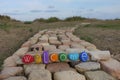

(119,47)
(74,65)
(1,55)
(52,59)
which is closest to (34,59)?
(52,59)

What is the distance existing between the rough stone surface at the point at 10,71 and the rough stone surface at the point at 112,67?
3.20ft

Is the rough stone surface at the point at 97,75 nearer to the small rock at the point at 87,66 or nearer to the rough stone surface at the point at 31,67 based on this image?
the small rock at the point at 87,66

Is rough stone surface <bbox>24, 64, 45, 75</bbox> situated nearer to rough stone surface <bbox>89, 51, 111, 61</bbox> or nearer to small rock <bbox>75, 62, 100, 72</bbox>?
small rock <bbox>75, 62, 100, 72</bbox>

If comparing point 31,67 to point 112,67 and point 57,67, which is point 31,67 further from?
point 112,67

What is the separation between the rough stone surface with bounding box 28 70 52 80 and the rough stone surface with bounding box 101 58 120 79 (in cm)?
69

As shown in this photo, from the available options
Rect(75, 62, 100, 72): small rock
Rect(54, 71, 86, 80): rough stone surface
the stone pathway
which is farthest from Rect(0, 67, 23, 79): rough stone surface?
Rect(75, 62, 100, 72): small rock

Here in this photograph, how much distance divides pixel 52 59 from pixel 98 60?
22.5 inches

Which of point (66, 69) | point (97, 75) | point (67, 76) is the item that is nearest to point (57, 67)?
point (66, 69)

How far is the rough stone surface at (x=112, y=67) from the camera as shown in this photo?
329 centimetres

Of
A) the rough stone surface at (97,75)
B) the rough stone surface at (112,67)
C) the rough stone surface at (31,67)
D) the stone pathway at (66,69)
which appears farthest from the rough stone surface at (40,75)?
the rough stone surface at (112,67)

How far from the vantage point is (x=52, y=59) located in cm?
370

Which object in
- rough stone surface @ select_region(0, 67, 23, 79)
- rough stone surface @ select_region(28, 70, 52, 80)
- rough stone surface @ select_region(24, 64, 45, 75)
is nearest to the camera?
rough stone surface @ select_region(28, 70, 52, 80)

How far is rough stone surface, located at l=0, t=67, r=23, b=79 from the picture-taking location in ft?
10.8

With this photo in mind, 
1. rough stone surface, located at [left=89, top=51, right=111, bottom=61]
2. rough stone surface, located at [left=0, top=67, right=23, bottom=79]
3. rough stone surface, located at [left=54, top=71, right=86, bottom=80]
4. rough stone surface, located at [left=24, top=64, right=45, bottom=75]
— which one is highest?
rough stone surface, located at [left=89, top=51, right=111, bottom=61]
